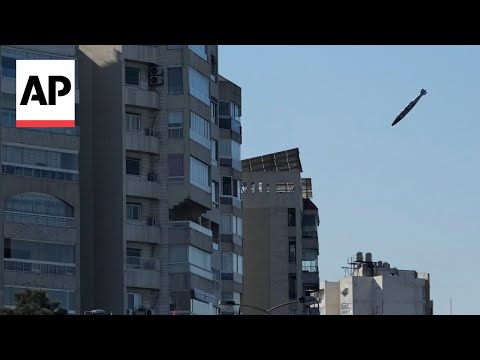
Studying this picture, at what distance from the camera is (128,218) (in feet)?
307

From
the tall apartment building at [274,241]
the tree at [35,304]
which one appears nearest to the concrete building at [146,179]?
the tree at [35,304]

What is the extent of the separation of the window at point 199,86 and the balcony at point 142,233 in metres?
9.07

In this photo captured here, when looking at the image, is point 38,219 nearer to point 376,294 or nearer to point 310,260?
point 310,260

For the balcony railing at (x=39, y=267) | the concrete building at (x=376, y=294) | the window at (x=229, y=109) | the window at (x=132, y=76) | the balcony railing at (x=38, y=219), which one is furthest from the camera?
the concrete building at (x=376, y=294)

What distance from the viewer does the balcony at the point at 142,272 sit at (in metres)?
91.9

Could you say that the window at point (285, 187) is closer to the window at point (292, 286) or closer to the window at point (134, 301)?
the window at point (292, 286)

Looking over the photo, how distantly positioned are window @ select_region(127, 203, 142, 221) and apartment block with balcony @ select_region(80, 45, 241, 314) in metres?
0.06

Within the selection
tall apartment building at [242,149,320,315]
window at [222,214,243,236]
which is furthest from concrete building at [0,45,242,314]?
tall apartment building at [242,149,320,315]

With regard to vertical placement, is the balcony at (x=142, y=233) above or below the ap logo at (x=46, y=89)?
below

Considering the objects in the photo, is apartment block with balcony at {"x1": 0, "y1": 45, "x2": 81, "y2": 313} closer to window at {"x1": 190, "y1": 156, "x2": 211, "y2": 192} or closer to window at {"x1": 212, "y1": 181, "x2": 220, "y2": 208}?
window at {"x1": 190, "y1": 156, "x2": 211, "y2": 192}

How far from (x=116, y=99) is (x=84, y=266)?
34.7 ft

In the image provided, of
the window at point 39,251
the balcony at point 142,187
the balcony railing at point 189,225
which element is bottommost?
the window at point 39,251
